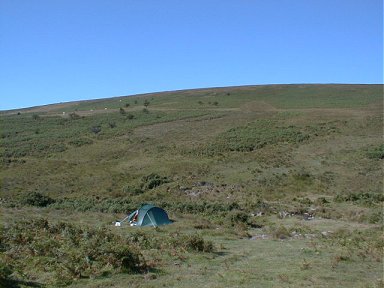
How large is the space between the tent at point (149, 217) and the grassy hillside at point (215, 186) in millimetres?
1079

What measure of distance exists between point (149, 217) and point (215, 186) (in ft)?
49.6

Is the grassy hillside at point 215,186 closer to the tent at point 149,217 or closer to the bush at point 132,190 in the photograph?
the bush at point 132,190

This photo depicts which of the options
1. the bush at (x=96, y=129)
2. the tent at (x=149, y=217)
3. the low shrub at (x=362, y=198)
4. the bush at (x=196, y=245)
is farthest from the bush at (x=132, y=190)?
the bush at (x=96, y=129)

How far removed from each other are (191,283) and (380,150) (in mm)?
38260

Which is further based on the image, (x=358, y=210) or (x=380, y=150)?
(x=380, y=150)

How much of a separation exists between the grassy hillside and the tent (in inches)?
42.5

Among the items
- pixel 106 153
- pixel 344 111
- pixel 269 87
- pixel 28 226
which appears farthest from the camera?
pixel 269 87

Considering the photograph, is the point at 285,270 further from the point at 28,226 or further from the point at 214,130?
the point at 214,130

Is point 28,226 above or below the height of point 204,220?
above

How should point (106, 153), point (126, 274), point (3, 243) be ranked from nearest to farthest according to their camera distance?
point (126, 274)
point (3, 243)
point (106, 153)

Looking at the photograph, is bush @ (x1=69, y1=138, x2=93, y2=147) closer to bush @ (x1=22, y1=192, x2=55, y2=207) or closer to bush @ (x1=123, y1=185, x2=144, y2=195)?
bush @ (x1=123, y1=185, x2=144, y2=195)

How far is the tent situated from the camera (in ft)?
74.3

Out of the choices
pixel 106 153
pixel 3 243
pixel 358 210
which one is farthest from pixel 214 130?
pixel 3 243

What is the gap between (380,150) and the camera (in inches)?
1746
